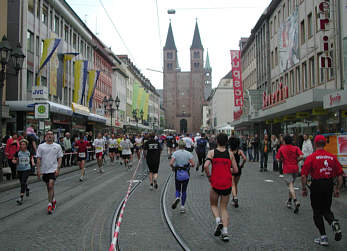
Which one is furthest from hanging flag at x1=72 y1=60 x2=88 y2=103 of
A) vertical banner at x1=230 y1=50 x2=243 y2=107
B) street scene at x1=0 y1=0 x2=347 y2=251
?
vertical banner at x1=230 y1=50 x2=243 y2=107

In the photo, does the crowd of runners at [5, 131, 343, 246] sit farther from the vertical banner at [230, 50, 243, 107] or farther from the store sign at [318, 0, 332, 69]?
the vertical banner at [230, 50, 243, 107]

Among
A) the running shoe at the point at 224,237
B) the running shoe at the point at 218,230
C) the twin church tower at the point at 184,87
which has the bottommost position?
the running shoe at the point at 224,237

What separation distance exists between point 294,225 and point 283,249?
1.61 metres

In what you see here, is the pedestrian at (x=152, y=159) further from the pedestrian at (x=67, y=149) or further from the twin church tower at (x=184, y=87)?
the twin church tower at (x=184, y=87)

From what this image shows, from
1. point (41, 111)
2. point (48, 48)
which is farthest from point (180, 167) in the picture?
point (48, 48)

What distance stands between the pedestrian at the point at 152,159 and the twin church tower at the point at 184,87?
110575 mm

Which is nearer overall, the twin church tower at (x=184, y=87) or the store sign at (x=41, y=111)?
the store sign at (x=41, y=111)

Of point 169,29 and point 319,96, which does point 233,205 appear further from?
point 169,29

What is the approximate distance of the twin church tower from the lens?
122188 mm

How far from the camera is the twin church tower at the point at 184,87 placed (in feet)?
401

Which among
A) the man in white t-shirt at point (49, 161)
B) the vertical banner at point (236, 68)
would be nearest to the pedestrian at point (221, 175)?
the man in white t-shirt at point (49, 161)

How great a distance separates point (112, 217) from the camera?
725 centimetres

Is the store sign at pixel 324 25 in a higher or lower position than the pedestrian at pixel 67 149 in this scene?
higher

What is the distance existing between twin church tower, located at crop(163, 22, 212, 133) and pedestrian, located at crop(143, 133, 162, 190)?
111 m
